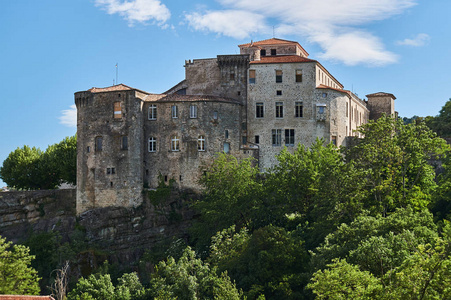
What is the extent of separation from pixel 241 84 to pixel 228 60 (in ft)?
9.28

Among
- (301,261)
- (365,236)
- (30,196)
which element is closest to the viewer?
(365,236)

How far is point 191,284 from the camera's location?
4656 centimetres

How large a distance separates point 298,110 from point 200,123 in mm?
10175

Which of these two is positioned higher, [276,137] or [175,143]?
[276,137]

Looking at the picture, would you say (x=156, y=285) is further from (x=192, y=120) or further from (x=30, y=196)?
(x=30, y=196)

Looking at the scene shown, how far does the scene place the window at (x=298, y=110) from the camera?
68000 mm

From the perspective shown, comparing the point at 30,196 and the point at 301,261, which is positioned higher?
the point at 30,196

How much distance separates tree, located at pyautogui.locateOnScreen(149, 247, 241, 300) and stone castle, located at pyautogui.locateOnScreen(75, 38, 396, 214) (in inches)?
706

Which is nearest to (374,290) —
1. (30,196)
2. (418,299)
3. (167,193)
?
(418,299)

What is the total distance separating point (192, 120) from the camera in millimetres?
66500

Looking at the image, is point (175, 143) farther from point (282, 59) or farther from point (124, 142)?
point (282, 59)

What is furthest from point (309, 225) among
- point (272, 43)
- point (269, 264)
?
point (272, 43)

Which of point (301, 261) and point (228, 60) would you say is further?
point (228, 60)

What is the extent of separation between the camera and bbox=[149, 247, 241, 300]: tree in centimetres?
4522
